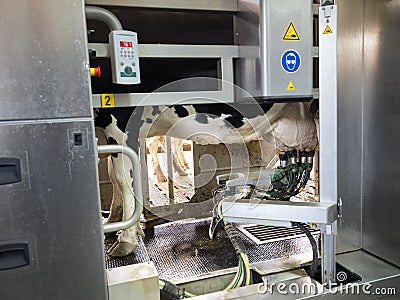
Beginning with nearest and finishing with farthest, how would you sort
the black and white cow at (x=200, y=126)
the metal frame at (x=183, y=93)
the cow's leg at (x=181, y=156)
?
1. the metal frame at (x=183, y=93)
2. the black and white cow at (x=200, y=126)
3. the cow's leg at (x=181, y=156)

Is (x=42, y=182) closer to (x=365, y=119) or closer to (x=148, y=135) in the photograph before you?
(x=148, y=135)

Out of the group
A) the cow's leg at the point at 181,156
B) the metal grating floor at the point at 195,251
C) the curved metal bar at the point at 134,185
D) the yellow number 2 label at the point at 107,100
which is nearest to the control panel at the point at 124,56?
the yellow number 2 label at the point at 107,100

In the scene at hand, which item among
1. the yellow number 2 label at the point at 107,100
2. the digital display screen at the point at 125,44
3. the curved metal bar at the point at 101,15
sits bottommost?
the yellow number 2 label at the point at 107,100

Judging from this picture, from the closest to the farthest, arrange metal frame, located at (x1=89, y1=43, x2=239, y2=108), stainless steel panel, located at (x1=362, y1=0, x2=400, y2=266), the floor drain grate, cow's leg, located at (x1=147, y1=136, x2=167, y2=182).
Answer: metal frame, located at (x1=89, y1=43, x2=239, y2=108)
stainless steel panel, located at (x1=362, y1=0, x2=400, y2=266)
the floor drain grate
cow's leg, located at (x1=147, y1=136, x2=167, y2=182)

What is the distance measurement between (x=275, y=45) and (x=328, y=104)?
0.31 meters

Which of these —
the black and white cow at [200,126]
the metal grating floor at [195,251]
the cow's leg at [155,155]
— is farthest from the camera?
the cow's leg at [155,155]

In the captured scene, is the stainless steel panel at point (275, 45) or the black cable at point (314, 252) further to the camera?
the black cable at point (314, 252)

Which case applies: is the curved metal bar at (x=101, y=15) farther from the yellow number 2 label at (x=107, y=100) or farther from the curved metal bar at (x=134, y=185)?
the curved metal bar at (x=134, y=185)

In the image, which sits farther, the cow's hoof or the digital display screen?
the cow's hoof

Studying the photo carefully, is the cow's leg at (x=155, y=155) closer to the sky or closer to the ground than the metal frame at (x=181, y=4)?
closer to the ground

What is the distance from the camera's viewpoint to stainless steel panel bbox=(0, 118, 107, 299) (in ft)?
3.38

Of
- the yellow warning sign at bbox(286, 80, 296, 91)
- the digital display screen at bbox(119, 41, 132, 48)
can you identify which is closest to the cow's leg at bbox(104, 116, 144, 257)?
the digital display screen at bbox(119, 41, 132, 48)

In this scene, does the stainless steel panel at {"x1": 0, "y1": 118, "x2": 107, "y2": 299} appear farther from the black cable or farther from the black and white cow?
the black cable

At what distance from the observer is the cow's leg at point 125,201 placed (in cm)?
200
